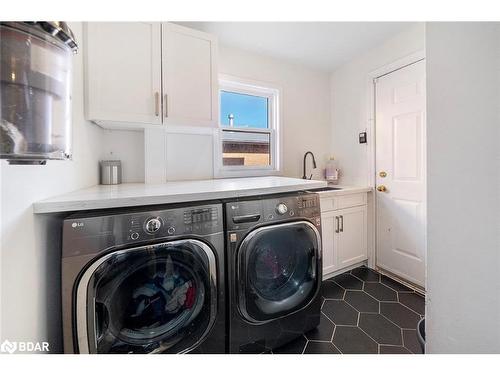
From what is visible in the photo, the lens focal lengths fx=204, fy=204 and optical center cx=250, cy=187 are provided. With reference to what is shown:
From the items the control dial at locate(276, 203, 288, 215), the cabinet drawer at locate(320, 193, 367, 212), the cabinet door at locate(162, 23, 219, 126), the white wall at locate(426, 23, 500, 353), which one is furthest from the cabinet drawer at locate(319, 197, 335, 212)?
the white wall at locate(426, 23, 500, 353)

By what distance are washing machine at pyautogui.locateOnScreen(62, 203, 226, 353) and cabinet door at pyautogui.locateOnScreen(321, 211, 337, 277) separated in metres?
1.27

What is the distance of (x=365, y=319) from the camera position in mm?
1552

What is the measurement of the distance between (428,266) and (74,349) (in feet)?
4.09

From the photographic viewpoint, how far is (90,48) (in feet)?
4.05

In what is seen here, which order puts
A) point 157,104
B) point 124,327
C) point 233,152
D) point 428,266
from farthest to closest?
point 233,152
point 157,104
point 124,327
point 428,266

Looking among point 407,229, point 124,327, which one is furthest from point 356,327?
point 124,327

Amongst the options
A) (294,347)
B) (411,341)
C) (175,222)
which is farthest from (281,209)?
(411,341)

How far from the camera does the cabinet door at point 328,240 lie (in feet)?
6.49

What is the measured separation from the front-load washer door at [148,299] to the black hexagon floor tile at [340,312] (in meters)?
1.06

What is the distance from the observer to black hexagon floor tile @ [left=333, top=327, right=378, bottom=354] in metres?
1.27

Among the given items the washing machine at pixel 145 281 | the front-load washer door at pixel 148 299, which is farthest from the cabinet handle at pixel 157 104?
the front-load washer door at pixel 148 299

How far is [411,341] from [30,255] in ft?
6.81

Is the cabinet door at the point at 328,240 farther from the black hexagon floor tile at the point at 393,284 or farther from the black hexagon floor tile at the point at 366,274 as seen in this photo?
the black hexagon floor tile at the point at 393,284
